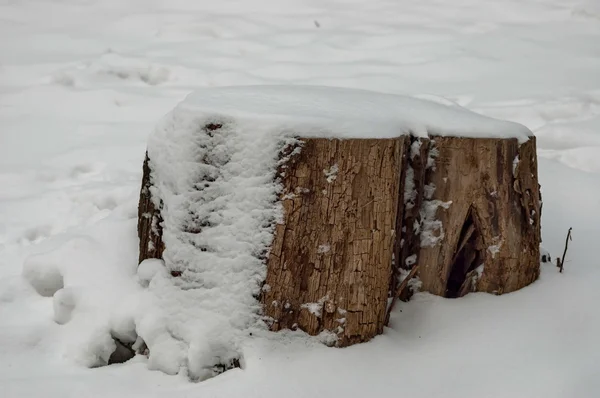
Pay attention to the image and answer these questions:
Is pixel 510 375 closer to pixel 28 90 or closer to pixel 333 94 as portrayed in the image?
pixel 333 94

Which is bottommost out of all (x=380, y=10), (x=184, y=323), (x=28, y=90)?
(x=184, y=323)

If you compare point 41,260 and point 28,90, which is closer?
point 41,260

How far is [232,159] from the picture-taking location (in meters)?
1.55

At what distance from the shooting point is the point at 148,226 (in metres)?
1.78

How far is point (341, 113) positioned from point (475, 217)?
490 millimetres

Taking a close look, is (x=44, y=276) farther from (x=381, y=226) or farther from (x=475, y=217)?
(x=475, y=217)

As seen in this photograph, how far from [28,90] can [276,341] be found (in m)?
3.09

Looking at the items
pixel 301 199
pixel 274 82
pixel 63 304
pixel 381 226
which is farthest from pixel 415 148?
pixel 274 82

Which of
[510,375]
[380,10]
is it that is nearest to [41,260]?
[510,375]

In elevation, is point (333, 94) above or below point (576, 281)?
above

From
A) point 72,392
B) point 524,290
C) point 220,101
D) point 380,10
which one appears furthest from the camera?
point 380,10

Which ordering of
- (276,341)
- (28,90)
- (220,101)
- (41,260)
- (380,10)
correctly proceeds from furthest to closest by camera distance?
(380,10)
(28,90)
(41,260)
(220,101)
(276,341)

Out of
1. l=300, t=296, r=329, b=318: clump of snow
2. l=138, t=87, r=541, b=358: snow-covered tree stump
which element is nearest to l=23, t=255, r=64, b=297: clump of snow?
→ l=138, t=87, r=541, b=358: snow-covered tree stump

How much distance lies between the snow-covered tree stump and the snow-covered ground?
11 cm
